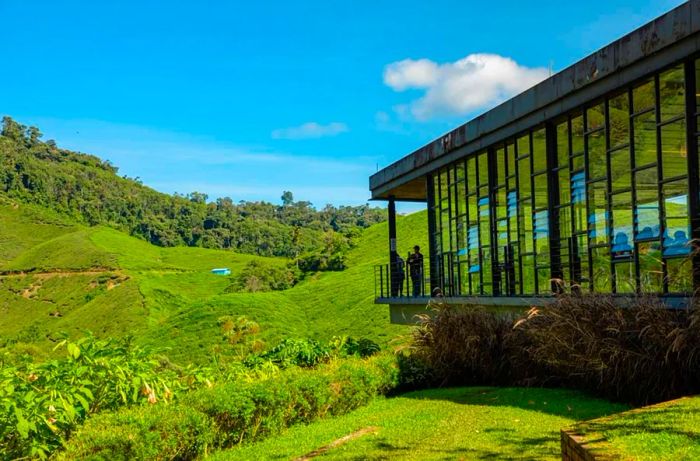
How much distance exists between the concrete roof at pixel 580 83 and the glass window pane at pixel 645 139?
59 cm

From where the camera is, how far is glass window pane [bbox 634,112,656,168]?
1025 centimetres

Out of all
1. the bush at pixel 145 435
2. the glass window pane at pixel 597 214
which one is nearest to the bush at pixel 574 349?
the glass window pane at pixel 597 214

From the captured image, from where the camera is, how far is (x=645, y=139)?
10430 millimetres

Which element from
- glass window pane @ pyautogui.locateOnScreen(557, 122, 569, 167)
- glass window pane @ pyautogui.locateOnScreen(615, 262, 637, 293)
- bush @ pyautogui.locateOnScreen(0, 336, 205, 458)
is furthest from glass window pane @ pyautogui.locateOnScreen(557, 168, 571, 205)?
bush @ pyautogui.locateOnScreen(0, 336, 205, 458)

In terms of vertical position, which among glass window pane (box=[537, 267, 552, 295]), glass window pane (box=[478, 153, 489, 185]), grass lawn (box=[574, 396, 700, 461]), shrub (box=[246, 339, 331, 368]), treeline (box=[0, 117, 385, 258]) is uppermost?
treeline (box=[0, 117, 385, 258])

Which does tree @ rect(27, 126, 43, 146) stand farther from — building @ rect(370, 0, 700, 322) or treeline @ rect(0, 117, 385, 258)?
building @ rect(370, 0, 700, 322)

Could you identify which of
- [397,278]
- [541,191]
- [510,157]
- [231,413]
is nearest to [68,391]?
[231,413]

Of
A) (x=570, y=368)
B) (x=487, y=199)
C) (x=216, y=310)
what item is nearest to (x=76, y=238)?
(x=216, y=310)

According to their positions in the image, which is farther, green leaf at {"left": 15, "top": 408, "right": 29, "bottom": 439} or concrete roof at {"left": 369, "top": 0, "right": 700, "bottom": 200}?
concrete roof at {"left": 369, "top": 0, "right": 700, "bottom": 200}

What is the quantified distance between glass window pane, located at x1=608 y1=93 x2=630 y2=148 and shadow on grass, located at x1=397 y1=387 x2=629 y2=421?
3.89 meters

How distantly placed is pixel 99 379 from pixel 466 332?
19.6 ft

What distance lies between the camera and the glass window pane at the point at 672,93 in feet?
31.9

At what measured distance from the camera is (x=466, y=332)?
11.7 meters

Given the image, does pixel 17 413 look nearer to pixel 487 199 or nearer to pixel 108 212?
pixel 487 199
